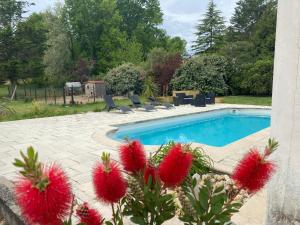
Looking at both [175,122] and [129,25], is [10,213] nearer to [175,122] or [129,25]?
[175,122]

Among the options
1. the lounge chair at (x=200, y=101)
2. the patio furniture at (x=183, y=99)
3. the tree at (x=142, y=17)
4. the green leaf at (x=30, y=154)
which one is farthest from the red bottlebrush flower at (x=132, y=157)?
the tree at (x=142, y=17)

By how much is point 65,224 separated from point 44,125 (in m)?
10.5

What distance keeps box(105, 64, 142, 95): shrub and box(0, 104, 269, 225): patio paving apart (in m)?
9.31

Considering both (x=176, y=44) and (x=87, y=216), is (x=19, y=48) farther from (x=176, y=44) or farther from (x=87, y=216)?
(x=87, y=216)

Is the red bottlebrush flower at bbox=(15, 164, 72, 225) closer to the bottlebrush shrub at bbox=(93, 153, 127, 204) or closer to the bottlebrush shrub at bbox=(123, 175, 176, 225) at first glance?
the bottlebrush shrub at bbox=(93, 153, 127, 204)

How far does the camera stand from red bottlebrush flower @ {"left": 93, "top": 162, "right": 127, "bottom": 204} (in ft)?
2.88

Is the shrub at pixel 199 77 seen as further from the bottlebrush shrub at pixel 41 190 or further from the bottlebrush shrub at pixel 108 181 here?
the bottlebrush shrub at pixel 41 190

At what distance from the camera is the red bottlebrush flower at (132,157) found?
3.38ft

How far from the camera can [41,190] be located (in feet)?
2.13

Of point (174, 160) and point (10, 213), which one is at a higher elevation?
point (174, 160)

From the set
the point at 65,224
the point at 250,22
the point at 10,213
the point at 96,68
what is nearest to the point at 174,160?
the point at 65,224

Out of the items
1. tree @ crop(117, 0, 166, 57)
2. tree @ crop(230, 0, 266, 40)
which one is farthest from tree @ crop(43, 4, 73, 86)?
tree @ crop(230, 0, 266, 40)

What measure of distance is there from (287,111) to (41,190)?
180 centimetres

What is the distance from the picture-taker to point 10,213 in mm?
2395
